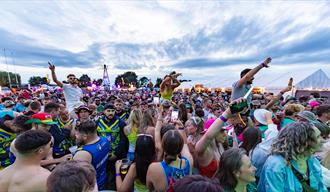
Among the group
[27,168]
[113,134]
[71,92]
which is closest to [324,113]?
[113,134]

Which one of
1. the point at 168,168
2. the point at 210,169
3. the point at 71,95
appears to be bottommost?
the point at 210,169

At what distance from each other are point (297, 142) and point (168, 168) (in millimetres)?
1471

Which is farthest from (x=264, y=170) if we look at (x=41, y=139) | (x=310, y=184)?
(x=41, y=139)

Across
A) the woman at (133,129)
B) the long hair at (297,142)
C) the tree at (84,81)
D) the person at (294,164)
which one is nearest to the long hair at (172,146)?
the person at (294,164)

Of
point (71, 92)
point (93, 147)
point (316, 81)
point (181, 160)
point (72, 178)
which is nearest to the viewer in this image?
point (72, 178)

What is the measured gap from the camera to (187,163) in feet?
6.90

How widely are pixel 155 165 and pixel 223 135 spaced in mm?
1167

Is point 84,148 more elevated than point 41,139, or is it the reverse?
point 41,139

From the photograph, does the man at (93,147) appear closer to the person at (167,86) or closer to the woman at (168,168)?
the woman at (168,168)

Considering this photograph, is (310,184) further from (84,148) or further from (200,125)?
(84,148)

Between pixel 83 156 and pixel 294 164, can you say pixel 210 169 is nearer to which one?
pixel 294 164

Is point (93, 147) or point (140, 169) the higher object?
point (93, 147)

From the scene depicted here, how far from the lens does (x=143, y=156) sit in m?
2.23

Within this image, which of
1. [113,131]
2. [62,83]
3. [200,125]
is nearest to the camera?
[200,125]
